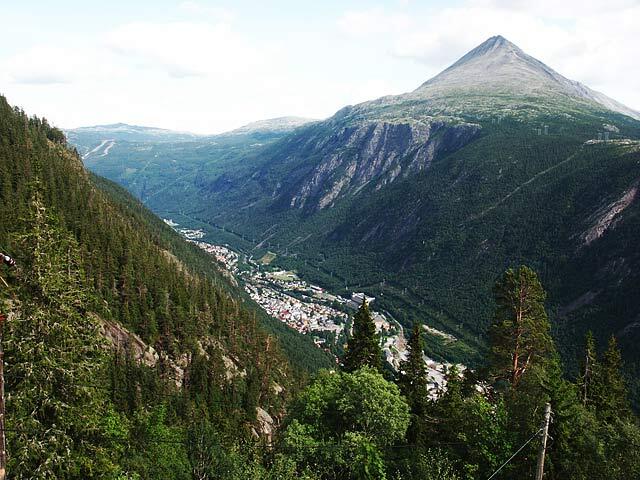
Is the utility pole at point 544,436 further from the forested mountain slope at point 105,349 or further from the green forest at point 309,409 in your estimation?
the forested mountain slope at point 105,349

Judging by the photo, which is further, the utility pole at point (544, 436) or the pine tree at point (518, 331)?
the pine tree at point (518, 331)

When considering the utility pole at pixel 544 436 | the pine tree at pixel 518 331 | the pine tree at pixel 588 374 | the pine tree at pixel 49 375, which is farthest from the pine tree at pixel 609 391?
the pine tree at pixel 49 375

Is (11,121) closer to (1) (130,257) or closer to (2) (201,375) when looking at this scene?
(1) (130,257)

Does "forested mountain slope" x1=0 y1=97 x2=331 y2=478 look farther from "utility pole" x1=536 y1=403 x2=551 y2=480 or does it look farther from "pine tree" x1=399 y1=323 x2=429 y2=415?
"utility pole" x1=536 y1=403 x2=551 y2=480

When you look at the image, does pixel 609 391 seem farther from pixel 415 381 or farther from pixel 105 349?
pixel 105 349

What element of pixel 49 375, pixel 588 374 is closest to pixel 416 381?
pixel 588 374

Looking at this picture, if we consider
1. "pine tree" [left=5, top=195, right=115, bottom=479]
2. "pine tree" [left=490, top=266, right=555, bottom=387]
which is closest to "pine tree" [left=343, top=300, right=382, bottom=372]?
"pine tree" [left=490, top=266, right=555, bottom=387]
